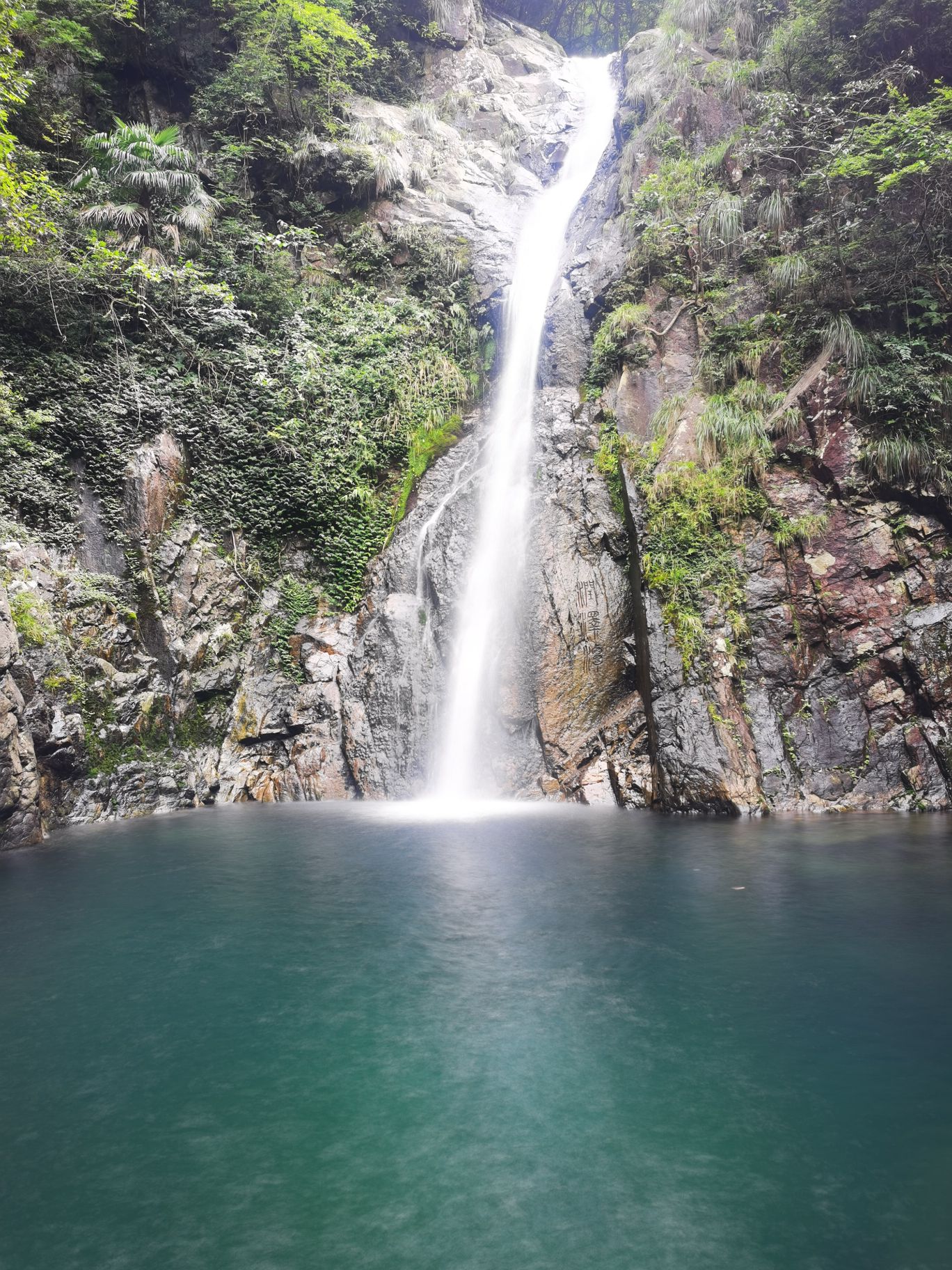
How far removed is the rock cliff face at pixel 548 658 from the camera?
8969mm

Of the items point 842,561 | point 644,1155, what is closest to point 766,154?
point 842,561

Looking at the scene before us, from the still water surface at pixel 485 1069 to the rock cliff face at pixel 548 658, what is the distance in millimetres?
2864

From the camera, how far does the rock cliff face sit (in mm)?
8969

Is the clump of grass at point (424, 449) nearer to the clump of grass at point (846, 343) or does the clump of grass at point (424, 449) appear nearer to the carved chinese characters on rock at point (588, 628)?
the carved chinese characters on rock at point (588, 628)

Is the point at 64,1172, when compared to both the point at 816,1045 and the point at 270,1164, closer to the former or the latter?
the point at 270,1164

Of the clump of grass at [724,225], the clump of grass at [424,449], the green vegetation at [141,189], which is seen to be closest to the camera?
the green vegetation at [141,189]

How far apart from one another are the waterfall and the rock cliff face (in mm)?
279

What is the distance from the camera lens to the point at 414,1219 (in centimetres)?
A: 234

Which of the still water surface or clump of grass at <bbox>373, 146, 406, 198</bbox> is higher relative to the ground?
clump of grass at <bbox>373, 146, 406, 198</bbox>

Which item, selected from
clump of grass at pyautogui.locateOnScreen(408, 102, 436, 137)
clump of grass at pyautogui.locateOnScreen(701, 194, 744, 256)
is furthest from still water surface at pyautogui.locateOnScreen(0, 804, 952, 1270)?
clump of grass at pyautogui.locateOnScreen(408, 102, 436, 137)

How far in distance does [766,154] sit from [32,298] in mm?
14268

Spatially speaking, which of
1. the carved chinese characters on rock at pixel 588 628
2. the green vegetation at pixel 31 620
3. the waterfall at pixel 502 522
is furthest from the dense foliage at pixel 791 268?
the green vegetation at pixel 31 620

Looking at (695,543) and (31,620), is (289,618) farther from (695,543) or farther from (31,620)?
(695,543)

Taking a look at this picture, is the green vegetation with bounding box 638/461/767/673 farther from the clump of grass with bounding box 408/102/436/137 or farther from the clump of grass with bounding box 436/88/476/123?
the clump of grass with bounding box 436/88/476/123
